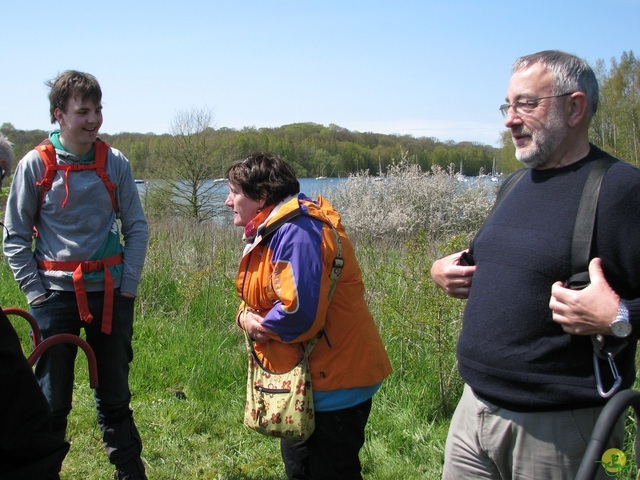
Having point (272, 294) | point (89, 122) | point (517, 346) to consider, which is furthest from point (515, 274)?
point (89, 122)

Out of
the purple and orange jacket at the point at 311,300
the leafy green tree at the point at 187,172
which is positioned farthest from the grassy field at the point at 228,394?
the leafy green tree at the point at 187,172

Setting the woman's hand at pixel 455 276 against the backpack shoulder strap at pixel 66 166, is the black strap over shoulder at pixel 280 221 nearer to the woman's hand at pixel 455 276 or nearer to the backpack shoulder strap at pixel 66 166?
the woman's hand at pixel 455 276

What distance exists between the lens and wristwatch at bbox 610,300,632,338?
6.04 ft

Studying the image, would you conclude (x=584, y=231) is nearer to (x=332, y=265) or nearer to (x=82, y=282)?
(x=332, y=265)

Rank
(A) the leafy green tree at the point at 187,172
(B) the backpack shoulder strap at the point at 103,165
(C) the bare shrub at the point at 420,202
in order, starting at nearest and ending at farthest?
1. (B) the backpack shoulder strap at the point at 103,165
2. (C) the bare shrub at the point at 420,202
3. (A) the leafy green tree at the point at 187,172

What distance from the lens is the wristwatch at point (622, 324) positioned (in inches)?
72.5

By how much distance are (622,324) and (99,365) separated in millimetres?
2697

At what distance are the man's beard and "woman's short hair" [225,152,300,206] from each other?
43.4 inches

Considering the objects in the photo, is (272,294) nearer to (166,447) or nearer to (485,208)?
(166,447)

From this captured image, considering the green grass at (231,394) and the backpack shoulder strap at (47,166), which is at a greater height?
the backpack shoulder strap at (47,166)

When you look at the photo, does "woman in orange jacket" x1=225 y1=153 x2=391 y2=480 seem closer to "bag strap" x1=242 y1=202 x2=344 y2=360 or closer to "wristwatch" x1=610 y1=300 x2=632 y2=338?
"bag strap" x1=242 y1=202 x2=344 y2=360

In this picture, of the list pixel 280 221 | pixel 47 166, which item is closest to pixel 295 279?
pixel 280 221

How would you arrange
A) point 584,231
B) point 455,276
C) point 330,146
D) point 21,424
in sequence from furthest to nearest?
point 330,146 < point 455,276 < point 584,231 < point 21,424

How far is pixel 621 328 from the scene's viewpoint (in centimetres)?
185
